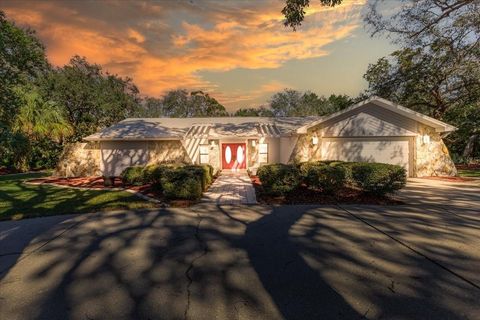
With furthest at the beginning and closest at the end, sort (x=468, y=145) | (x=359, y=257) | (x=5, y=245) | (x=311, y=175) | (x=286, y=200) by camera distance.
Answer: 1. (x=468, y=145)
2. (x=311, y=175)
3. (x=286, y=200)
4. (x=5, y=245)
5. (x=359, y=257)

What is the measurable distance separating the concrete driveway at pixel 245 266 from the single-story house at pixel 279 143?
8.68m

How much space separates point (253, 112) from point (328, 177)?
54.9 meters

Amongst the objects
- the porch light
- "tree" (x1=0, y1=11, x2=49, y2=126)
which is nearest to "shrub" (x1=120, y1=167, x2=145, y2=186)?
"tree" (x1=0, y1=11, x2=49, y2=126)

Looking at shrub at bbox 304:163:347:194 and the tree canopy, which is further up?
the tree canopy

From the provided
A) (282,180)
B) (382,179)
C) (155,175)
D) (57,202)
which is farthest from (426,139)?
(57,202)

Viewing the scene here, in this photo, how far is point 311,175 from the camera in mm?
10617

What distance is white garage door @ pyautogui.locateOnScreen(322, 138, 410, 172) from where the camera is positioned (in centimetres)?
1561

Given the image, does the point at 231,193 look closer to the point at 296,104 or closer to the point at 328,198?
the point at 328,198

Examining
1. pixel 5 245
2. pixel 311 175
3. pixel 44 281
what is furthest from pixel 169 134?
pixel 44 281

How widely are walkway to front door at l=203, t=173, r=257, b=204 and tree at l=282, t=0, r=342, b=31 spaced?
671 cm

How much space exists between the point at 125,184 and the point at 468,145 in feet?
103

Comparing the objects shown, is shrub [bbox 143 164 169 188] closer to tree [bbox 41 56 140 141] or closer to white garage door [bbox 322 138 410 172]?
white garage door [bbox 322 138 410 172]

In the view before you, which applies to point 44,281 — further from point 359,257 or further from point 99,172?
point 99,172

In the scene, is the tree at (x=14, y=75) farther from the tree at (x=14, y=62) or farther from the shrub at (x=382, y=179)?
the shrub at (x=382, y=179)
